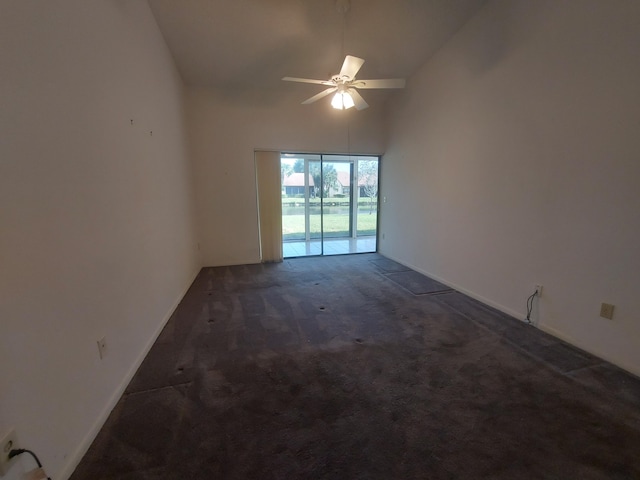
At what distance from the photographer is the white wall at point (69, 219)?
3.46 ft

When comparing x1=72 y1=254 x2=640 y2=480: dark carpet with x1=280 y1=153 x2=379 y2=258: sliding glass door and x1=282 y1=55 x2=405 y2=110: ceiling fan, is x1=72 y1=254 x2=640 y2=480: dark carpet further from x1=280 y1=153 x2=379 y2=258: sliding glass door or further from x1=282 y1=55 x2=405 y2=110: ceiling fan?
x1=280 y1=153 x2=379 y2=258: sliding glass door

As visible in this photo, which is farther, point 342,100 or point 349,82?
point 342,100

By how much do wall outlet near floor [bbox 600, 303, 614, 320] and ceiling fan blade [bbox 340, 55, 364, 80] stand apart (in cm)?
290

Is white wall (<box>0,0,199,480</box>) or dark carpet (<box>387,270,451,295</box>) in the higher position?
white wall (<box>0,0,199,480</box>)

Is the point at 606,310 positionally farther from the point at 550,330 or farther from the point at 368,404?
the point at 368,404

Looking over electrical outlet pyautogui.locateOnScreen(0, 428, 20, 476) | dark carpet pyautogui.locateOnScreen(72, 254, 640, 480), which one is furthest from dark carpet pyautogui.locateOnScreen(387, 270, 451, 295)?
electrical outlet pyautogui.locateOnScreen(0, 428, 20, 476)

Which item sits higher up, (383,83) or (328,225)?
(383,83)

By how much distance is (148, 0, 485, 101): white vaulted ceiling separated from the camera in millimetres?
2990

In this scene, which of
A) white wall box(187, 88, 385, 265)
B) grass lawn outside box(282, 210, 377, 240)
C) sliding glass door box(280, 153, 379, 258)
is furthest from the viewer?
grass lawn outside box(282, 210, 377, 240)

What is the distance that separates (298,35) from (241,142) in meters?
1.97

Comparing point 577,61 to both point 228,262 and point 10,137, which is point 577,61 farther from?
point 228,262

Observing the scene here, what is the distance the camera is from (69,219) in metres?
1.38

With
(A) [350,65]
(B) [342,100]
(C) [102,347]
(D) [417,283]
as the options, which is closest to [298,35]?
(B) [342,100]

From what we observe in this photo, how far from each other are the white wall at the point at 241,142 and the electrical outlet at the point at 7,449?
405cm
